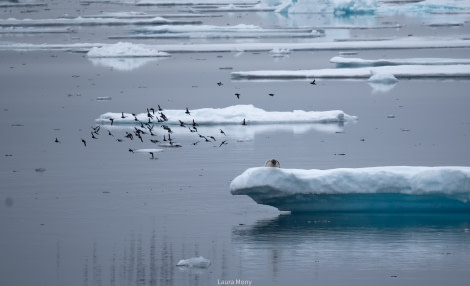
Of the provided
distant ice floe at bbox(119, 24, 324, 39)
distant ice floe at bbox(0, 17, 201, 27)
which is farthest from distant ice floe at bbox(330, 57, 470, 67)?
distant ice floe at bbox(0, 17, 201, 27)

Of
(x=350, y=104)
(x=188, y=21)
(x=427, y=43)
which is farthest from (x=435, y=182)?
(x=188, y=21)

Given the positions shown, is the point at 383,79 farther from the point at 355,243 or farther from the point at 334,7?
the point at 334,7

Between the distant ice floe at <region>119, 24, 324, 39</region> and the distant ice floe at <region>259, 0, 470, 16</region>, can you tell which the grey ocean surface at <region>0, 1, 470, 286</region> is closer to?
the distant ice floe at <region>119, 24, 324, 39</region>

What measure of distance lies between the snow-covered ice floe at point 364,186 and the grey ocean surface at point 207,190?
0.23m

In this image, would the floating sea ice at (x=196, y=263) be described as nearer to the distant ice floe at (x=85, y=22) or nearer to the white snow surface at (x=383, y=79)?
the white snow surface at (x=383, y=79)

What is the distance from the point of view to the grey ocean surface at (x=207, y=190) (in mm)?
8789

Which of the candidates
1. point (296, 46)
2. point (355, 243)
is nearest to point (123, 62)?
point (296, 46)

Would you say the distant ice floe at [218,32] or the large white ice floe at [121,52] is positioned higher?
the distant ice floe at [218,32]

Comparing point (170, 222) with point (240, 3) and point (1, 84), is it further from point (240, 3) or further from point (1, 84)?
point (240, 3)

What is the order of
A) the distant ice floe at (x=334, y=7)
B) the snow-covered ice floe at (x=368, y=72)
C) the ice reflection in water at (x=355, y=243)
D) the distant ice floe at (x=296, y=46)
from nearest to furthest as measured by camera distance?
the ice reflection in water at (x=355, y=243), the snow-covered ice floe at (x=368, y=72), the distant ice floe at (x=296, y=46), the distant ice floe at (x=334, y=7)

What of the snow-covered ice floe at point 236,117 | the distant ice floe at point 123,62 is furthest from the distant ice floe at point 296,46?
the snow-covered ice floe at point 236,117

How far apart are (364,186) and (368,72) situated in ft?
46.2

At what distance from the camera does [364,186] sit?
969 cm

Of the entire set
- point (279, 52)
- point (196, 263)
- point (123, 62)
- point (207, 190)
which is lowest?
point (196, 263)
